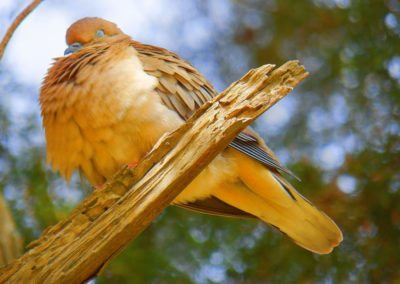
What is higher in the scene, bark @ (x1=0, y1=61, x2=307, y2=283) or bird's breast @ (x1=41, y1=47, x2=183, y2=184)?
bird's breast @ (x1=41, y1=47, x2=183, y2=184)

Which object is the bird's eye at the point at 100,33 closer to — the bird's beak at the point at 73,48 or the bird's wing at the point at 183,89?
the bird's beak at the point at 73,48

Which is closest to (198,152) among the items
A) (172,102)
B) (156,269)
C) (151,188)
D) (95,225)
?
(151,188)

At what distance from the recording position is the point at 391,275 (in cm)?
421

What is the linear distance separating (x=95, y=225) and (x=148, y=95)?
756 mm

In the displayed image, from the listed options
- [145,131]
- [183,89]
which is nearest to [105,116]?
[145,131]

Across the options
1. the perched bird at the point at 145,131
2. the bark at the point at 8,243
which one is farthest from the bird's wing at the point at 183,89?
the bark at the point at 8,243

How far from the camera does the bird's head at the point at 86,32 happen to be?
3.92 meters

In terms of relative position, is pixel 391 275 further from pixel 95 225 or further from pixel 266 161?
pixel 95 225

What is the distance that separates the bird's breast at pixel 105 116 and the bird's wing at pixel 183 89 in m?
0.05

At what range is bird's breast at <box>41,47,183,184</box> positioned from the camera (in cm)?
332

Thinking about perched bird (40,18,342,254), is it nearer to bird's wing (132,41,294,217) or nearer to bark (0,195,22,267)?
bird's wing (132,41,294,217)

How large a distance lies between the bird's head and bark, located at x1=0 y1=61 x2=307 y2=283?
1.23m

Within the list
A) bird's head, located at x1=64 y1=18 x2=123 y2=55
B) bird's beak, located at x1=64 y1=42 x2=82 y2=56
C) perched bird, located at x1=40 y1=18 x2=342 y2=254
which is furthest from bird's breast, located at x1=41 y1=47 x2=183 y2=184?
bird's head, located at x1=64 y1=18 x2=123 y2=55

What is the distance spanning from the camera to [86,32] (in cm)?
394
